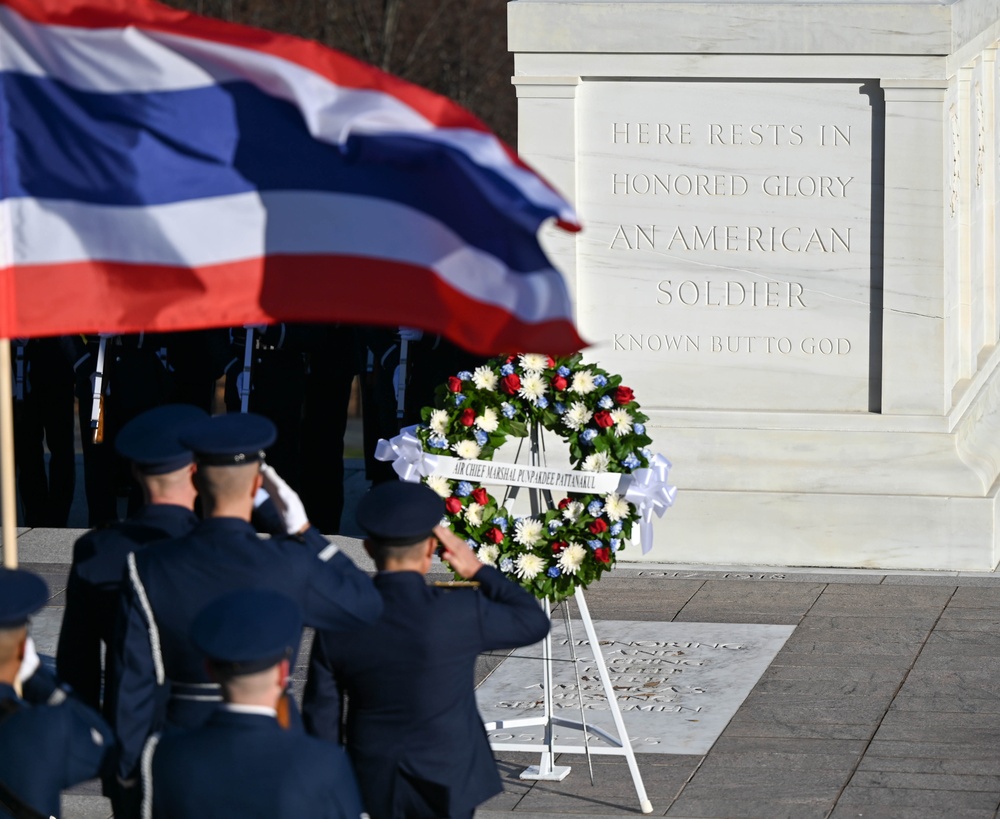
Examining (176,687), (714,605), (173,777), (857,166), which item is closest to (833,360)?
(857,166)

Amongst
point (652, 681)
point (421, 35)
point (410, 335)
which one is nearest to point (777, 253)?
point (410, 335)

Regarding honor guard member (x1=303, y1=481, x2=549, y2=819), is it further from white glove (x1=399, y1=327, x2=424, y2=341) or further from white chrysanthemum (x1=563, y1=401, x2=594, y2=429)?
white glove (x1=399, y1=327, x2=424, y2=341)

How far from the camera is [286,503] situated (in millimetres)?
4676

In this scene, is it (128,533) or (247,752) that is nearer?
(247,752)

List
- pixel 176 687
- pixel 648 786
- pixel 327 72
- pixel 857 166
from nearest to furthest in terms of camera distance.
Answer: pixel 176 687, pixel 327 72, pixel 648 786, pixel 857 166

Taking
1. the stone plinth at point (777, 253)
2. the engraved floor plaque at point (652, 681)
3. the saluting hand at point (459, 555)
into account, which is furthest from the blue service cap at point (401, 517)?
the stone plinth at point (777, 253)

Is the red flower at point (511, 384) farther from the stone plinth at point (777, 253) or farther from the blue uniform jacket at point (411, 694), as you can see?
the stone plinth at point (777, 253)

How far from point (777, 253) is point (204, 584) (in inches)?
247

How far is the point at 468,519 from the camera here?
6.60m

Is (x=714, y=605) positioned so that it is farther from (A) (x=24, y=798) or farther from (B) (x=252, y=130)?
(A) (x=24, y=798)

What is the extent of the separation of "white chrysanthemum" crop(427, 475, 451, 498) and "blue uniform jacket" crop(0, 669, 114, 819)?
8.72 feet

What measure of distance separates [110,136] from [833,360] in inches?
232

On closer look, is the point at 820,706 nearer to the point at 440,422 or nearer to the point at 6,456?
the point at 440,422

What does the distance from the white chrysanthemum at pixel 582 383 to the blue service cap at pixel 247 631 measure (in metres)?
3.02
